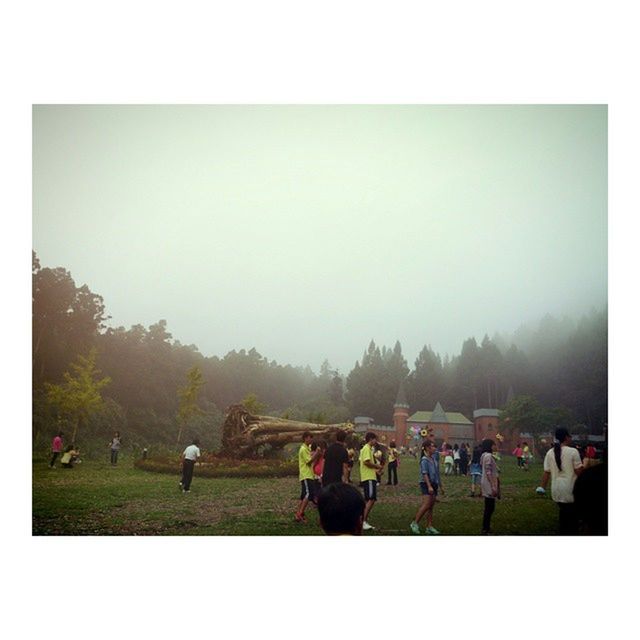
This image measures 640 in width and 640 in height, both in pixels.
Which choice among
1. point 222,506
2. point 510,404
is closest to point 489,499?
point 510,404

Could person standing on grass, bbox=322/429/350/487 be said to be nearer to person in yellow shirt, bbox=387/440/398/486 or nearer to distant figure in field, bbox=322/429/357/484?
distant figure in field, bbox=322/429/357/484

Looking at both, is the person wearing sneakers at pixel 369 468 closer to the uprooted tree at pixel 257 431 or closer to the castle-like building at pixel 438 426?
the castle-like building at pixel 438 426

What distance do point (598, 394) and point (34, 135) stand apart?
11.5 meters

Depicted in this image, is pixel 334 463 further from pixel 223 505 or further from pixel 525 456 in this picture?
pixel 525 456

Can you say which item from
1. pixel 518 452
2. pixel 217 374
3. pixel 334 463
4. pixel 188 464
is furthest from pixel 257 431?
pixel 518 452

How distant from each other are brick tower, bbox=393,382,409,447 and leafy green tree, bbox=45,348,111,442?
5.73 m

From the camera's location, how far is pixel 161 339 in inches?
525

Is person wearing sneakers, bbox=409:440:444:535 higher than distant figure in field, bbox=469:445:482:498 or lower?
higher

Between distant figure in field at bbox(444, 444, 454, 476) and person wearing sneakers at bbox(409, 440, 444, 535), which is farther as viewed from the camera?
distant figure in field at bbox(444, 444, 454, 476)

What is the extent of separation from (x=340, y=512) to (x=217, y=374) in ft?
30.8

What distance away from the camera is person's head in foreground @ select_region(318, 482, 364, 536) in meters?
4.25

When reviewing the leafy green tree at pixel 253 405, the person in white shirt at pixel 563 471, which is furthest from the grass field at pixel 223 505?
the person in white shirt at pixel 563 471

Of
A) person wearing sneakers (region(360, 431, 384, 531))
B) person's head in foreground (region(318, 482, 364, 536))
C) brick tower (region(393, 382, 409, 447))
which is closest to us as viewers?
person's head in foreground (region(318, 482, 364, 536))

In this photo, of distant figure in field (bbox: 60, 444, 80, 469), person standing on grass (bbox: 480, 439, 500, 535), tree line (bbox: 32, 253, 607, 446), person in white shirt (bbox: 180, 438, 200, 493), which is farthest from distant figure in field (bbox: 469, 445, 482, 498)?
distant figure in field (bbox: 60, 444, 80, 469)
